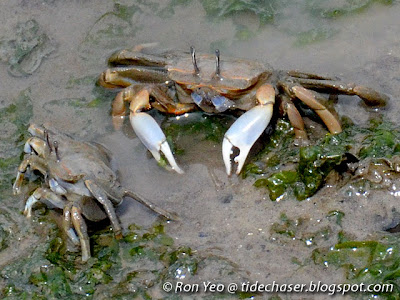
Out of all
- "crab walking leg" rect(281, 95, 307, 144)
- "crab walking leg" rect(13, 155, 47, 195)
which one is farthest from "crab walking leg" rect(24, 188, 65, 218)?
"crab walking leg" rect(281, 95, 307, 144)

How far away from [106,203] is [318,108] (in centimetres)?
Result: 166

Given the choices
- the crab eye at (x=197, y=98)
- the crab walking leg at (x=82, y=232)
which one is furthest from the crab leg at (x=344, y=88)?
the crab walking leg at (x=82, y=232)

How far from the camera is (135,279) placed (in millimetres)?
4016

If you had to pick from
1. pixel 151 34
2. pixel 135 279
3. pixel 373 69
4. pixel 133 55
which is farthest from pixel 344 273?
pixel 151 34

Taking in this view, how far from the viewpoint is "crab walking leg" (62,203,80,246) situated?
4184 millimetres

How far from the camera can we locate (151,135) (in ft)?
15.4

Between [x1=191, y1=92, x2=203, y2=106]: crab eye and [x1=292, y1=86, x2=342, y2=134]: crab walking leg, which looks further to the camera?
[x1=191, y1=92, x2=203, y2=106]: crab eye

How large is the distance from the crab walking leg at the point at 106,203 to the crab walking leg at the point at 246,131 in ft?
2.92

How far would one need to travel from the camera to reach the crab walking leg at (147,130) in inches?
184

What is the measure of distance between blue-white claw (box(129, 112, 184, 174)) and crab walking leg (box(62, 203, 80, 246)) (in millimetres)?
792

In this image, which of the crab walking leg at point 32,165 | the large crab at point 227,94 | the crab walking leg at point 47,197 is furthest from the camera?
the large crab at point 227,94

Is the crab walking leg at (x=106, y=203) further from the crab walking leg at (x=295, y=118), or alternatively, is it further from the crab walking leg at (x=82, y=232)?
the crab walking leg at (x=295, y=118)

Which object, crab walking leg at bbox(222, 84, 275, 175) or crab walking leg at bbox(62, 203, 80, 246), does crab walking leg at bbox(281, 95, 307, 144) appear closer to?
crab walking leg at bbox(222, 84, 275, 175)

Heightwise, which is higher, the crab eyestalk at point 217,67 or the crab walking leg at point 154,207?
the crab eyestalk at point 217,67
